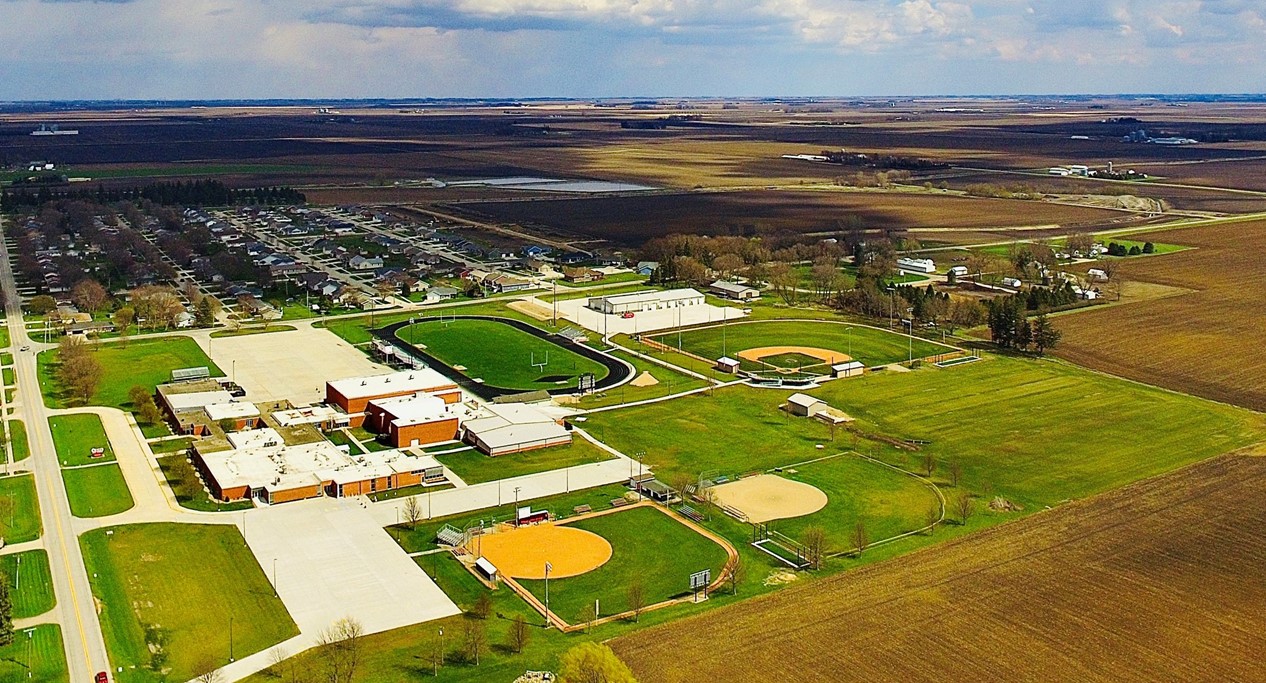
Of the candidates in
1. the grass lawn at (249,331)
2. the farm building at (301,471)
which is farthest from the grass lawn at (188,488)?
the grass lawn at (249,331)

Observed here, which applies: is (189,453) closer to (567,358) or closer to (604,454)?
(604,454)

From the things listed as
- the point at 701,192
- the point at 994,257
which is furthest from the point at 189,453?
the point at 701,192

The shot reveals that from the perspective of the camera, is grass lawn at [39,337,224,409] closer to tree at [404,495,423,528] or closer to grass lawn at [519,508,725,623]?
tree at [404,495,423,528]

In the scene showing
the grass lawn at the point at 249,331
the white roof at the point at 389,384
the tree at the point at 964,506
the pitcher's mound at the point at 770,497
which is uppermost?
the white roof at the point at 389,384

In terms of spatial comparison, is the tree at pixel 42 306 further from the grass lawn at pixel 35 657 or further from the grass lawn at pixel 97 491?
the grass lawn at pixel 35 657

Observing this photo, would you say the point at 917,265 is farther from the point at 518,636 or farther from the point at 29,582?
the point at 29,582

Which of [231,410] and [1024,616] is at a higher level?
[231,410]

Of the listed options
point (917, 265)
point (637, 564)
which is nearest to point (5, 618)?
point (637, 564)
